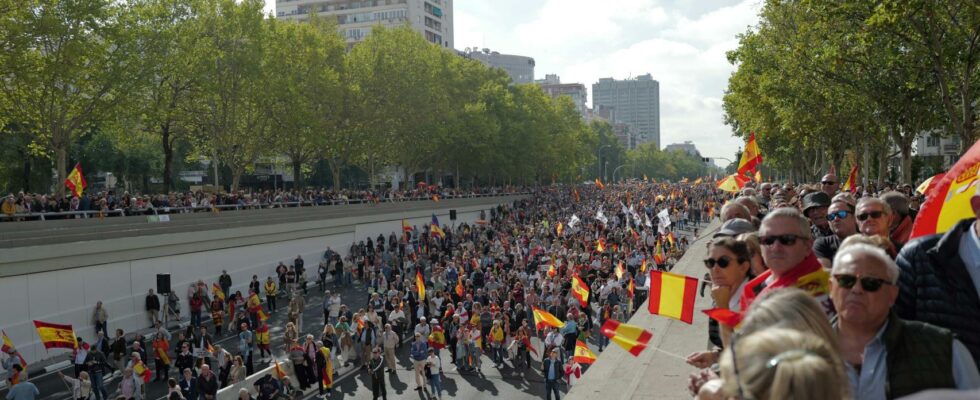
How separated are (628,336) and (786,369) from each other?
315cm

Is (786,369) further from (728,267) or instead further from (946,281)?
(728,267)

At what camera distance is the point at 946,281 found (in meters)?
3.51

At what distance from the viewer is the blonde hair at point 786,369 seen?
6.16ft

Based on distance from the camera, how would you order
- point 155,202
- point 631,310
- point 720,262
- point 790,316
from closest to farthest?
1. point 790,316
2. point 720,262
3. point 631,310
4. point 155,202

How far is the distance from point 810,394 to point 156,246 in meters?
25.3

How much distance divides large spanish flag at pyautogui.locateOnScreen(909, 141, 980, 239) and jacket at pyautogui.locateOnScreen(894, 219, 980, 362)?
4.43ft

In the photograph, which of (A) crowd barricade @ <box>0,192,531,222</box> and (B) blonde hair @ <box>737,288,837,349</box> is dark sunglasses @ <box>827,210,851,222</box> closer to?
(B) blonde hair @ <box>737,288,837,349</box>

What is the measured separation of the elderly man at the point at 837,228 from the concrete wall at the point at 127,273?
19.0 m

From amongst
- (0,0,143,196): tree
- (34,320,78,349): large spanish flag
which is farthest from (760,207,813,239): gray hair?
(0,0,143,196): tree

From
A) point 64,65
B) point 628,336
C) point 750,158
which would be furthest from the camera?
point 64,65

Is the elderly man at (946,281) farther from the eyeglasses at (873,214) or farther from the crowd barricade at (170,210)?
the crowd barricade at (170,210)

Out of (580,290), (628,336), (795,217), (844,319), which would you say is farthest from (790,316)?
(580,290)

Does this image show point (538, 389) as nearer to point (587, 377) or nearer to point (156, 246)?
point (587, 377)

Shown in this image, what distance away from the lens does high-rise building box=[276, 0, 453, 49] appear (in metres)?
99.3
